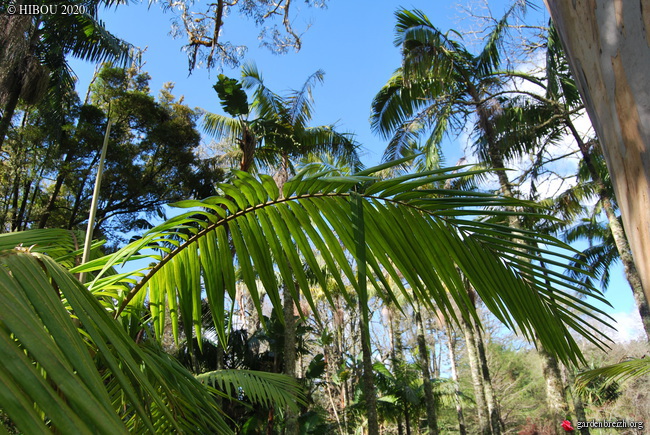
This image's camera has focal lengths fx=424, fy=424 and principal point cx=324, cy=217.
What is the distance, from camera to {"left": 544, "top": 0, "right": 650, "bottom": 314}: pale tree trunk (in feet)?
2.68

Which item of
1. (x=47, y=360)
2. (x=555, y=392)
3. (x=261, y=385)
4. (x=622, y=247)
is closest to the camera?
(x=47, y=360)

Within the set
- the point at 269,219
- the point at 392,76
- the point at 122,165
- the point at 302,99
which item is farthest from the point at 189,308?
the point at 122,165

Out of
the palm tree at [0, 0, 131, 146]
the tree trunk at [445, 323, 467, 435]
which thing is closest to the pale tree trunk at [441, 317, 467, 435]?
the tree trunk at [445, 323, 467, 435]

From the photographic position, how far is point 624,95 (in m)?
0.86

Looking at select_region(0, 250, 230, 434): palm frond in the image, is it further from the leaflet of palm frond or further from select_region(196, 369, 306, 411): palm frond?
select_region(196, 369, 306, 411): palm frond

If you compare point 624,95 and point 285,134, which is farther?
point 285,134

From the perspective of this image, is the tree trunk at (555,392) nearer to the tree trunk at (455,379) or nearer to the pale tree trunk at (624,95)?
the tree trunk at (455,379)

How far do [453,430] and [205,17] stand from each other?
992 inches

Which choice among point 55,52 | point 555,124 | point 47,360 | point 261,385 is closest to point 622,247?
point 555,124

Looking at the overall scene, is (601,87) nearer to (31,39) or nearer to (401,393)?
(31,39)

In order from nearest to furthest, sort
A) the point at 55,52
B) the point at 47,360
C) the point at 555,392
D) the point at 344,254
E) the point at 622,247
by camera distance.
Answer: the point at 47,360 < the point at 344,254 < the point at 555,392 < the point at 622,247 < the point at 55,52

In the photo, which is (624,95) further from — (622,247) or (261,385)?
(622,247)

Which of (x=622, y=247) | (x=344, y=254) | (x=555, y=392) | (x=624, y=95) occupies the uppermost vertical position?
(x=622, y=247)

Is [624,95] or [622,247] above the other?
[622,247]
